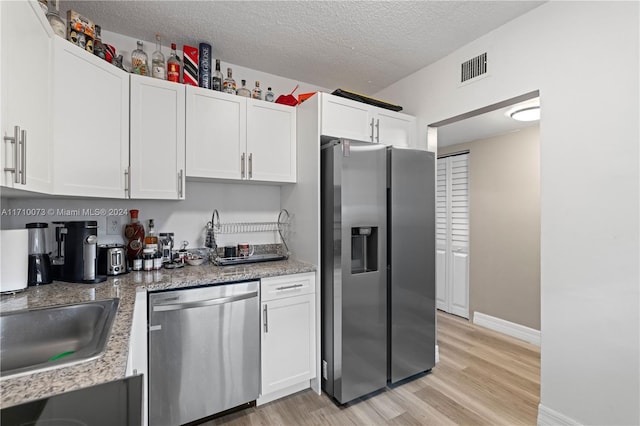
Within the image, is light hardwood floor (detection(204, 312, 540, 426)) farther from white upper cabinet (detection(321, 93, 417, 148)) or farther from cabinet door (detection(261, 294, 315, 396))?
white upper cabinet (detection(321, 93, 417, 148))

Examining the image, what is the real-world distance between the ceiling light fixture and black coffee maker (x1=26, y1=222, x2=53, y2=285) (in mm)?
3588

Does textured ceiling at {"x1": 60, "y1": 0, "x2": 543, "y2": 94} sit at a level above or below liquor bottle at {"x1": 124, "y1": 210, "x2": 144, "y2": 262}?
above

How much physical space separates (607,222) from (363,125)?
5.42 ft

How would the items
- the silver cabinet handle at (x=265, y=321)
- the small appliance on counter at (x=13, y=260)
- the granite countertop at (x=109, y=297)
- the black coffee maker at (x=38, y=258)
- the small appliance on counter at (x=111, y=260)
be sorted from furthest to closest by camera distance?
the silver cabinet handle at (x=265, y=321) → the small appliance on counter at (x=111, y=260) → the black coffee maker at (x=38, y=258) → the small appliance on counter at (x=13, y=260) → the granite countertop at (x=109, y=297)

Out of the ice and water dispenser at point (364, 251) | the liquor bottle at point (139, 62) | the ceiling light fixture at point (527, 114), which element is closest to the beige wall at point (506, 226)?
the ceiling light fixture at point (527, 114)

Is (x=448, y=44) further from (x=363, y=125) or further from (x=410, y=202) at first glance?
(x=410, y=202)

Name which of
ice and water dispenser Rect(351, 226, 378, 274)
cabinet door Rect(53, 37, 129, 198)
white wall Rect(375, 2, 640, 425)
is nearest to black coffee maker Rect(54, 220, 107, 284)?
cabinet door Rect(53, 37, 129, 198)

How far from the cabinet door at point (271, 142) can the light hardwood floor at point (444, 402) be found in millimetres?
1646

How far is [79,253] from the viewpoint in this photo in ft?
5.62

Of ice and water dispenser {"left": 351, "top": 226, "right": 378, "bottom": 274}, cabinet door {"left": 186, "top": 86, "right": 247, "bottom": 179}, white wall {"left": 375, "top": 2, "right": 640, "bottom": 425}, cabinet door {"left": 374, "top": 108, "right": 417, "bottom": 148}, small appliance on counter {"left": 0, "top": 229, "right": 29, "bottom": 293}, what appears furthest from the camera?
cabinet door {"left": 374, "top": 108, "right": 417, "bottom": 148}

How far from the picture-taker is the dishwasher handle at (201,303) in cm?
167

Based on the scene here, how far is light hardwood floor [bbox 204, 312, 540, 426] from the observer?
6.27 feet

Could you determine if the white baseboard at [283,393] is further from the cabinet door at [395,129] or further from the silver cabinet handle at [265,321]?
the cabinet door at [395,129]

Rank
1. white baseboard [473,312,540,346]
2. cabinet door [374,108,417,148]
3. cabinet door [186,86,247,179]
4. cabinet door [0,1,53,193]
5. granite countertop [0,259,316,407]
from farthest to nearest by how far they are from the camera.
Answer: white baseboard [473,312,540,346] → cabinet door [374,108,417,148] → cabinet door [186,86,247,179] → cabinet door [0,1,53,193] → granite countertop [0,259,316,407]
